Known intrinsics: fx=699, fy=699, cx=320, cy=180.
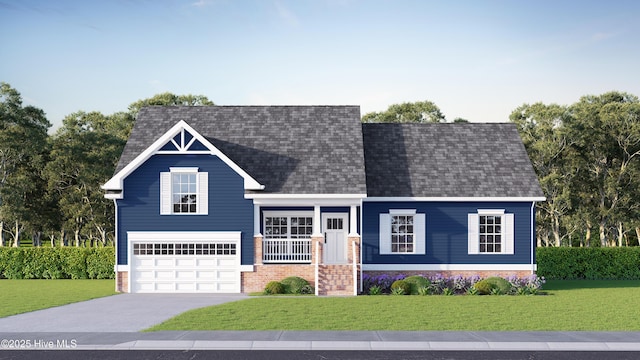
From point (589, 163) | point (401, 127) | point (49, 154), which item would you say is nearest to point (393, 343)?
point (401, 127)

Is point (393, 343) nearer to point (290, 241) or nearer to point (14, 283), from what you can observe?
point (290, 241)

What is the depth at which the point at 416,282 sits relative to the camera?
1147 inches

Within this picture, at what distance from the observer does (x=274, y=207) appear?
31.5 metres

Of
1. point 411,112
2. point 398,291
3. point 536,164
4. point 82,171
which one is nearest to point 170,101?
point 82,171

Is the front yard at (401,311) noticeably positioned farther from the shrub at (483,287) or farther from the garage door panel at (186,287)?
the garage door panel at (186,287)

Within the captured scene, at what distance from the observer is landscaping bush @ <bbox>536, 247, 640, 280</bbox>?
3966 centimetres

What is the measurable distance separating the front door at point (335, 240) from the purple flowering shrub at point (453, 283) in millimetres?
1636

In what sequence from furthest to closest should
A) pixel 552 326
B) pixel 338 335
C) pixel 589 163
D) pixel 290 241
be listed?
pixel 589 163
pixel 290 241
pixel 552 326
pixel 338 335

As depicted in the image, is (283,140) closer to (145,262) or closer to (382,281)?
(382,281)

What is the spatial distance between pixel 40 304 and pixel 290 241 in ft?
34.5

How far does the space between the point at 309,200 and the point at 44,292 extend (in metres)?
11.7

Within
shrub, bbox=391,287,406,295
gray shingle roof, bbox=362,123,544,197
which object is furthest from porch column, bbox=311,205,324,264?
shrub, bbox=391,287,406,295

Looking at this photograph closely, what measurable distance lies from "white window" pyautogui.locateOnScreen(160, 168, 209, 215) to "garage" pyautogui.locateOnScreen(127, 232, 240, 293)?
111cm

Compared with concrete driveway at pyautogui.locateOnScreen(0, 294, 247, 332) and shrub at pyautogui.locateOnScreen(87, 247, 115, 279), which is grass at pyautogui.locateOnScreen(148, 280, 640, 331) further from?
shrub at pyautogui.locateOnScreen(87, 247, 115, 279)
